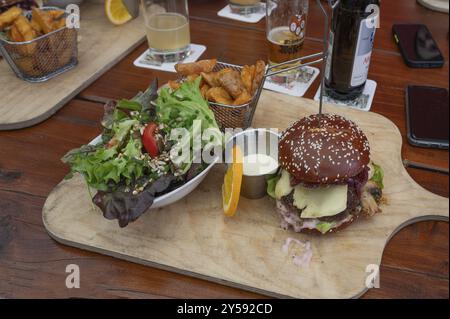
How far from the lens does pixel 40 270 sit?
3.21ft

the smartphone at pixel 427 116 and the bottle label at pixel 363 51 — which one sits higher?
the bottle label at pixel 363 51

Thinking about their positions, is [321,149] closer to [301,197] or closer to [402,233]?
[301,197]

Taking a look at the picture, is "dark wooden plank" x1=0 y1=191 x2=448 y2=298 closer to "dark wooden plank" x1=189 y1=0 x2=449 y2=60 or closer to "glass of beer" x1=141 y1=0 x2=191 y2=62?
"glass of beer" x1=141 y1=0 x2=191 y2=62

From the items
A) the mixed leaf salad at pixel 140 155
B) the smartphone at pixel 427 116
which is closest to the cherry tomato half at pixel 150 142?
the mixed leaf salad at pixel 140 155

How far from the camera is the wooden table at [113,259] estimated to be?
3.08 ft

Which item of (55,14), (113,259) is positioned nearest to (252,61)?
(55,14)

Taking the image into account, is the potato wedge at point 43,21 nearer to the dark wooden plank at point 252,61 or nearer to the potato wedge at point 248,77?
the dark wooden plank at point 252,61

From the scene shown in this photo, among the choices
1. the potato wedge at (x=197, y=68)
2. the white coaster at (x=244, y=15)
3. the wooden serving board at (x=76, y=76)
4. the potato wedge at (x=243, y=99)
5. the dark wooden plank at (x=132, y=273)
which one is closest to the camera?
the dark wooden plank at (x=132, y=273)

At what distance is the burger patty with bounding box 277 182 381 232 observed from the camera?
98 centimetres

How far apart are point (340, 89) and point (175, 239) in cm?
74

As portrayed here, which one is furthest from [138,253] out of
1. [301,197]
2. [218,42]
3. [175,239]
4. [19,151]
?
[218,42]

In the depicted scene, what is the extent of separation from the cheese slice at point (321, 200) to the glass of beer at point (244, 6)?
1205mm

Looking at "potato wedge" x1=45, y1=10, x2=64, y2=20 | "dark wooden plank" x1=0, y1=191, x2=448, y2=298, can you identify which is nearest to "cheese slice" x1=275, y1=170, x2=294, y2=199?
"dark wooden plank" x1=0, y1=191, x2=448, y2=298

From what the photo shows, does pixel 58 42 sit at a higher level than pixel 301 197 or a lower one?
higher
